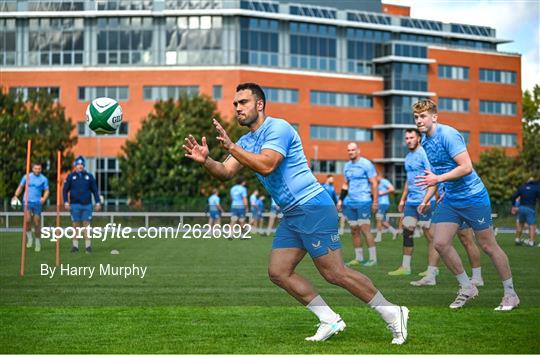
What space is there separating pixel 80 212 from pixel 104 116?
271 inches

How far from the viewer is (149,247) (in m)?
26.8

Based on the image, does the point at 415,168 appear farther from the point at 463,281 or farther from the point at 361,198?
the point at 463,281

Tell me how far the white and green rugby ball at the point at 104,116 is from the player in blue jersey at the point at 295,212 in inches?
313

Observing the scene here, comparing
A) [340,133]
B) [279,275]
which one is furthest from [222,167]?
[340,133]

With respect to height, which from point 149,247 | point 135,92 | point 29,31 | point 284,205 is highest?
point 29,31

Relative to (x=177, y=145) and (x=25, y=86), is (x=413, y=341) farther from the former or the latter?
(x=25, y=86)

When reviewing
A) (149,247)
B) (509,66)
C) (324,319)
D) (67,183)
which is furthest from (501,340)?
(509,66)

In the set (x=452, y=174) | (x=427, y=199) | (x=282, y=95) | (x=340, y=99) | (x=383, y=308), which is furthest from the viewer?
(x=340, y=99)

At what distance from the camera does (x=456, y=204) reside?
1120cm

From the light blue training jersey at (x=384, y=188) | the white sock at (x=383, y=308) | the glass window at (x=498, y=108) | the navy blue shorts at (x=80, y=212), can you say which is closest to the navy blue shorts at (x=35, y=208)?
the navy blue shorts at (x=80, y=212)

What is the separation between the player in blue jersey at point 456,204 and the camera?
10.8 m

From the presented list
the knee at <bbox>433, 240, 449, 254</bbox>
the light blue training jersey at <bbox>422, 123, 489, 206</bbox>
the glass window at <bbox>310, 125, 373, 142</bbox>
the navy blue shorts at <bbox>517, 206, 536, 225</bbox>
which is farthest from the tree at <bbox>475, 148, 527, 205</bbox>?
the light blue training jersey at <bbox>422, 123, 489, 206</bbox>

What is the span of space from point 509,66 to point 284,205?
82.8 metres

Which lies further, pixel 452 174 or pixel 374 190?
pixel 374 190
